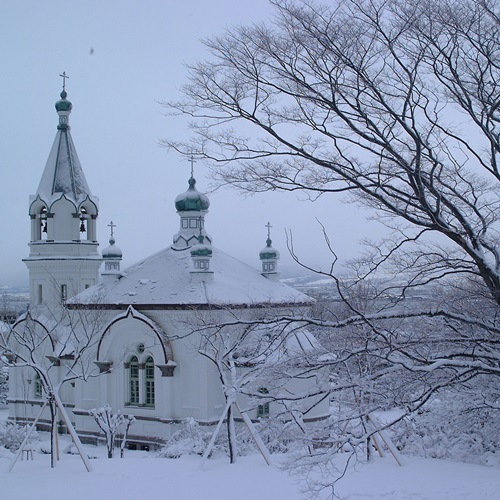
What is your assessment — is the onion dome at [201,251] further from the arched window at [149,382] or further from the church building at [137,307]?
the arched window at [149,382]

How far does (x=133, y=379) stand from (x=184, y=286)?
11.0 ft

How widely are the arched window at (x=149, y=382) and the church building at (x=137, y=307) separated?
0.03 meters

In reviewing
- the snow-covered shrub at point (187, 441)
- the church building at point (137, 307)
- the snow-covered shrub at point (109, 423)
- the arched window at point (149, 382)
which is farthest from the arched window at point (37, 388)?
the snow-covered shrub at point (187, 441)

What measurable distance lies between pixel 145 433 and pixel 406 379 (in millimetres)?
13606

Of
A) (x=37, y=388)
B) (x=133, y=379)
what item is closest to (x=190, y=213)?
(x=133, y=379)

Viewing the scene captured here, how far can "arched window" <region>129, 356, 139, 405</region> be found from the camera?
19.5 m

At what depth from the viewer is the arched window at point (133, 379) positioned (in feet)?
63.9

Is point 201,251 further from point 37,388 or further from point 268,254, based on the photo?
point 37,388

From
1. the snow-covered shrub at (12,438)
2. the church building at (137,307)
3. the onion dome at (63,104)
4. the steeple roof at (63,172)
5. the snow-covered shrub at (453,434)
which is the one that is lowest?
the snow-covered shrub at (12,438)

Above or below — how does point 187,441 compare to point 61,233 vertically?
below

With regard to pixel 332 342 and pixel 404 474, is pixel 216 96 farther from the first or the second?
pixel 404 474

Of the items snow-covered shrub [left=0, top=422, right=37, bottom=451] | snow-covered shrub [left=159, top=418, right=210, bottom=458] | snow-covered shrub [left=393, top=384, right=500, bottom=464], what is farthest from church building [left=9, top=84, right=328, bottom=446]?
snow-covered shrub [left=393, top=384, right=500, bottom=464]

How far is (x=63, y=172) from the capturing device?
23484mm

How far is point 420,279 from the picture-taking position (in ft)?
22.4
